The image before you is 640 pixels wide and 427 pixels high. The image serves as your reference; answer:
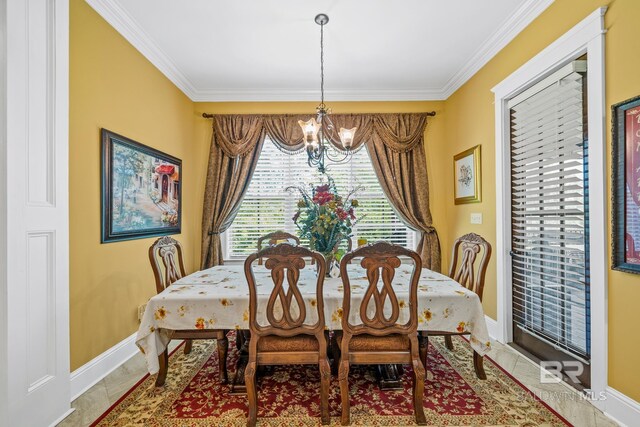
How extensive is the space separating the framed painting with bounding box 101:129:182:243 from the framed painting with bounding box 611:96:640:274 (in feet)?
11.3

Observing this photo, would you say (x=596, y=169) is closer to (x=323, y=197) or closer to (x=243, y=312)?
(x=323, y=197)

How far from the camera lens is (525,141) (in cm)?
268

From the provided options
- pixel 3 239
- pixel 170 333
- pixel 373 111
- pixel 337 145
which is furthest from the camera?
pixel 373 111

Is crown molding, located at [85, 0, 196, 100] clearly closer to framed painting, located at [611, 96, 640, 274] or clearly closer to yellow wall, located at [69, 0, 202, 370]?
yellow wall, located at [69, 0, 202, 370]

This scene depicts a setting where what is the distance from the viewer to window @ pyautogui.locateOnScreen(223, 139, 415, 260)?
4184mm

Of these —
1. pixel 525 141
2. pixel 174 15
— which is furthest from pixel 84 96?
pixel 525 141

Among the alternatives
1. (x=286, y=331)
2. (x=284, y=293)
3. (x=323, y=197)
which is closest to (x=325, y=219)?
(x=323, y=197)

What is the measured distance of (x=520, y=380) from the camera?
2215 millimetres

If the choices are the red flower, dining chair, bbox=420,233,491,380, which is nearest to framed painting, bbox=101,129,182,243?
the red flower

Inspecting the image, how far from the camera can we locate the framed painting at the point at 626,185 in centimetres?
166

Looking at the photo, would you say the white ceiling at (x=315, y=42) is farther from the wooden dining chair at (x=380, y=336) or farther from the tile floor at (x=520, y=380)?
the tile floor at (x=520, y=380)

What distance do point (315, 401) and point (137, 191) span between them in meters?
2.33

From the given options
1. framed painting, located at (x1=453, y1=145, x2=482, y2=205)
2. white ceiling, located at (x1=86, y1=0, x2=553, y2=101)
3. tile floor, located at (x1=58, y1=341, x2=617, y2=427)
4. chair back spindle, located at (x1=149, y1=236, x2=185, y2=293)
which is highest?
white ceiling, located at (x1=86, y1=0, x2=553, y2=101)

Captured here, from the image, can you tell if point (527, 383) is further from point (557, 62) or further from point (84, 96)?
point (84, 96)
